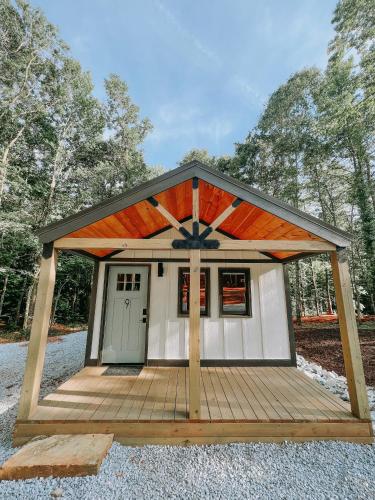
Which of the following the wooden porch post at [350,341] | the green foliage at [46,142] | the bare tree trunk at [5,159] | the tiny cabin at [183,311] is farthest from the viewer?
the green foliage at [46,142]

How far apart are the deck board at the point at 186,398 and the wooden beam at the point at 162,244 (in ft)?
6.66

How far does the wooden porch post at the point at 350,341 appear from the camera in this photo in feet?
8.59

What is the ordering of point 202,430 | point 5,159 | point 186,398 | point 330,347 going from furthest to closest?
point 5,159
point 330,347
point 186,398
point 202,430

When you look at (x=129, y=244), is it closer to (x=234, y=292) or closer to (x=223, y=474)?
(x=223, y=474)

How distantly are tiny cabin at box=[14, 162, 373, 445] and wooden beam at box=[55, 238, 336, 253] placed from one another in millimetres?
16

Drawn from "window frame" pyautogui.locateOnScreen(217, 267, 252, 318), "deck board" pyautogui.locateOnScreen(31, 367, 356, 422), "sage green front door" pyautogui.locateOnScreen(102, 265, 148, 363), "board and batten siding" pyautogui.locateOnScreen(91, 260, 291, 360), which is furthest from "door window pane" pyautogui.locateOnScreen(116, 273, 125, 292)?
"window frame" pyautogui.locateOnScreen(217, 267, 252, 318)

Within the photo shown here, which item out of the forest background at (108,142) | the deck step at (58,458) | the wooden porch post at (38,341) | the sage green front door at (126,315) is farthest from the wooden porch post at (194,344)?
the forest background at (108,142)

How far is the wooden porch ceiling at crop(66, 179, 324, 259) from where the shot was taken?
11.2 ft

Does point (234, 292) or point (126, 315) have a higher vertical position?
point (234, 292)

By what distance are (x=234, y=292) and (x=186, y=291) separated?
1.09m

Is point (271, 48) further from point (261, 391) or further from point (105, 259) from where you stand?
point (261, 391)

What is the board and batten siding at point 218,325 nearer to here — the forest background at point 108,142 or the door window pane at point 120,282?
the door window pane at point 120,282

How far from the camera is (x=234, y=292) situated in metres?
4.93

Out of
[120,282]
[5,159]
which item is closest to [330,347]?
[120,282]
